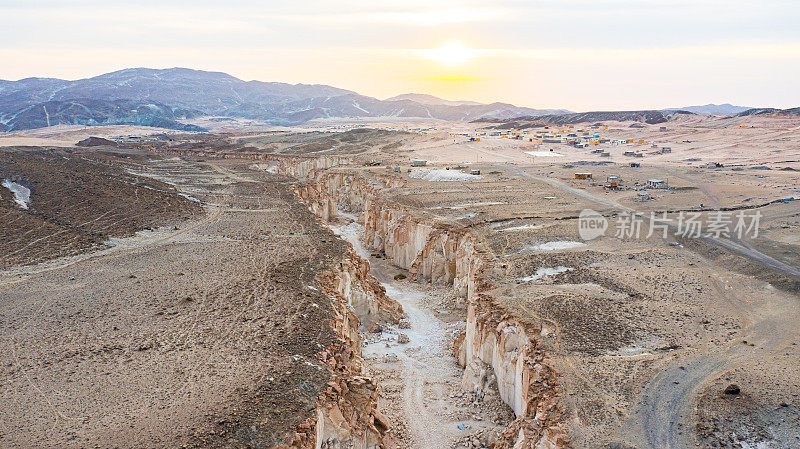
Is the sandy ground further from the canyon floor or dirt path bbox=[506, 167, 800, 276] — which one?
dirt path bbox=[506, 167, 800, 276]

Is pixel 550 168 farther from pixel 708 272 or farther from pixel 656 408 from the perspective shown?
pixel 656 408

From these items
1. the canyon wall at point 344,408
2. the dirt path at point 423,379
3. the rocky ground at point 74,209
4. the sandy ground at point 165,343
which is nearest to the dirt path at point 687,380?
the dirt path at point 423,379

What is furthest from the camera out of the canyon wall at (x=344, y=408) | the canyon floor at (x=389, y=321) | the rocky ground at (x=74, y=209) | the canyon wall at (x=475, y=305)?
the rocky ground at (x=74, y=209)

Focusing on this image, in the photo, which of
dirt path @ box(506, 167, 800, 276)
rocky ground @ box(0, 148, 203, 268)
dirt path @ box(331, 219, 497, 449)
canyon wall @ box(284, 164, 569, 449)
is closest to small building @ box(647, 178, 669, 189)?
dirt path @ box(506, 167, 800, 276)

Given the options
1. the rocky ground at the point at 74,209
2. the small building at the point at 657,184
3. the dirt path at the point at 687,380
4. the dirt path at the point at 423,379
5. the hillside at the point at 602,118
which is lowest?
the dirt path at the point at 423,379

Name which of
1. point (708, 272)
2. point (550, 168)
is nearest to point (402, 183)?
point (550, 168)

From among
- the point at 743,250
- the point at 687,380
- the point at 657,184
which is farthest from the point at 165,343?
the point at 657,184

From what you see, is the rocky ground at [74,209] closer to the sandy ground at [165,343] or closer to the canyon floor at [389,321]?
the canyon floor at [389,321]
